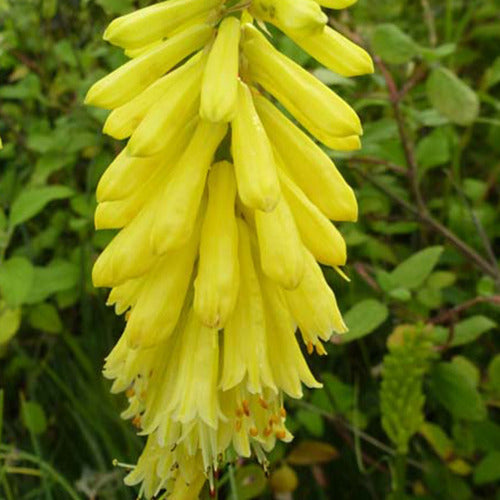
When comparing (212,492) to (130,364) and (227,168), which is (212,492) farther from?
(227,168)

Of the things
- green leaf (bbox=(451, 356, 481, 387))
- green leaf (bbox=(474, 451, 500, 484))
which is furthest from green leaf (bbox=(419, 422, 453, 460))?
green leaf (bbox=(451, 356, 481, 387))

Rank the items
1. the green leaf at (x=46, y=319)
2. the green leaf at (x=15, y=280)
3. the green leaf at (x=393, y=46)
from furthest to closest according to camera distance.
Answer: the green leaf at (x=46, y=319)
the green leaf at (x=393, y=46)
the green leaf at (x=15, y=280)

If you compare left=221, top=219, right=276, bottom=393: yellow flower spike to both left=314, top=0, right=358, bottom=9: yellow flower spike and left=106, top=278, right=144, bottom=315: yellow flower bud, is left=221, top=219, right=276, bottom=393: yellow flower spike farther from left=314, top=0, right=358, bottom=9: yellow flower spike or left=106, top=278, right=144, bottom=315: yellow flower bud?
left=314, top=0, right=358, bottom=9: yellow flower spike

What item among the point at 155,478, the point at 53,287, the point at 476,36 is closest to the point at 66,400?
the point at 53,287

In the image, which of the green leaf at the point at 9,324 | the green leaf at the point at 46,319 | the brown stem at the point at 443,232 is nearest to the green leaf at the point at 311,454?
the brown stem at the point at 443,232

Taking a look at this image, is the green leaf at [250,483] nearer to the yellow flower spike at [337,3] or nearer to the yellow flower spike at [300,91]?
the yellow flower spike at [300,91]
